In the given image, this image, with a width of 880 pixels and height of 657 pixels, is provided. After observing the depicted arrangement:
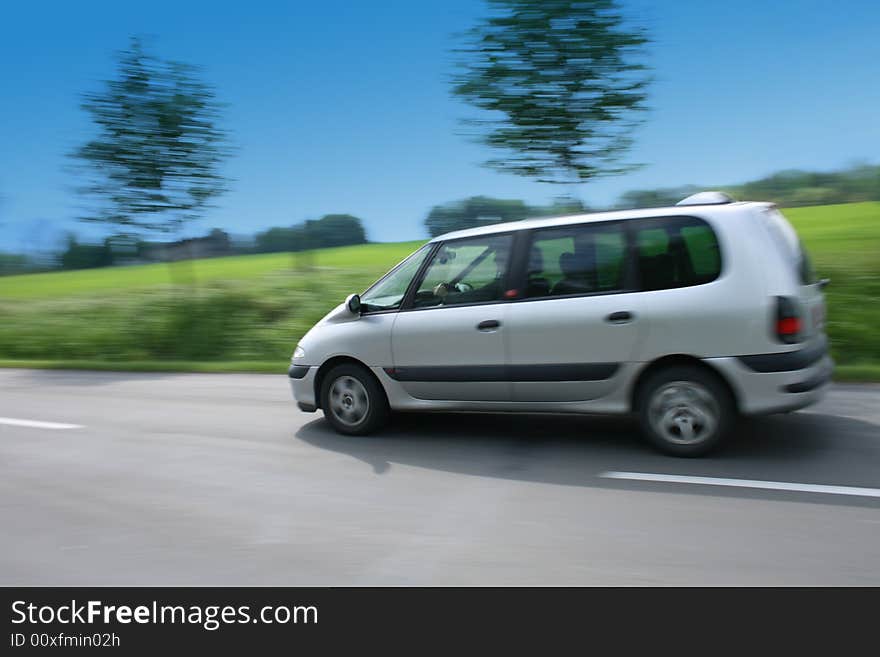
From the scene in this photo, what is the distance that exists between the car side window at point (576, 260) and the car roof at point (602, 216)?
0.06 meters

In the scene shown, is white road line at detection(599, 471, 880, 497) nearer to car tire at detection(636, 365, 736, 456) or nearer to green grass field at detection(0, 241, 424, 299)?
car tire at detection(636, 365, 736, 456)

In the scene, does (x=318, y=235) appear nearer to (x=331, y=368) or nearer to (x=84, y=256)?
(x=84, y=256)

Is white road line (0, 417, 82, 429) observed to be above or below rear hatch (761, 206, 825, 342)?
below

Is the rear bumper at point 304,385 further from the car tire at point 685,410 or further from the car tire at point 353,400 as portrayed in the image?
the car tire at point 685,410

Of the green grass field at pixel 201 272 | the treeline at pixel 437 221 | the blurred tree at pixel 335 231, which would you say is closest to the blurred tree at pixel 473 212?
the treeline at pixel 437 221

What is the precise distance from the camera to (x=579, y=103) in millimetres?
12109

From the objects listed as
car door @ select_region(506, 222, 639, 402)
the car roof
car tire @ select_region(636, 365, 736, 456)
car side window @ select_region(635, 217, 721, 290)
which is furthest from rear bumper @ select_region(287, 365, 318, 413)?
car side window @ select_region(635, 217, 721, 290)

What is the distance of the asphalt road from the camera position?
3.74m

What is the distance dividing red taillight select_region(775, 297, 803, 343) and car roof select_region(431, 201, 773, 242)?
2.29 feet

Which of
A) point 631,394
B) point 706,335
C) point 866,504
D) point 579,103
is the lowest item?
point 866,504
